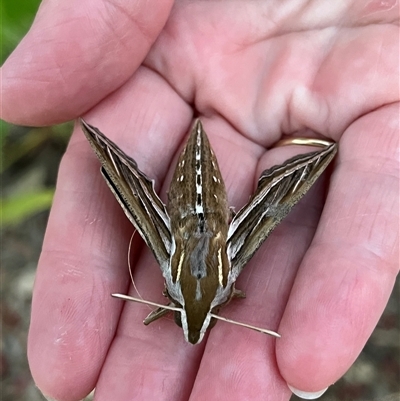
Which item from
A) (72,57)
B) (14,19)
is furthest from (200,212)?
(14,19)

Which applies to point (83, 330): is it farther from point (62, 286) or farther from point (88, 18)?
point (88, 18)

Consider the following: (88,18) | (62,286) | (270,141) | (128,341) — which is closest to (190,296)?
(128,341)

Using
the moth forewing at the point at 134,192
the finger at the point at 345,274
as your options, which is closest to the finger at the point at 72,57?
the moth forewing at the point at 134,192

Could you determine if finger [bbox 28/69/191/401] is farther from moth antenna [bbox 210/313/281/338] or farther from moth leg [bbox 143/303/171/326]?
moth antenna [bbox 210/313/281/338]

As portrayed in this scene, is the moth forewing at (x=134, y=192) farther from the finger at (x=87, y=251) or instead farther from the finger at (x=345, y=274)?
the finger at (x=345, y=274)

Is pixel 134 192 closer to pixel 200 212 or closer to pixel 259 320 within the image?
pixel 200 212

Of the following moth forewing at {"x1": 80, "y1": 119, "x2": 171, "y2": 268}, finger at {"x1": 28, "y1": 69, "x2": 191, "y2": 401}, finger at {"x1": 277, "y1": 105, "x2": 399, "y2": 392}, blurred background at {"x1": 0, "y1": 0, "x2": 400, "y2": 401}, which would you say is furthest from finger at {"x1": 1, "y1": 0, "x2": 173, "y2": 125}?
finger at {"x1": 277, "y1": 105, "x2": 399, "y2": 392}

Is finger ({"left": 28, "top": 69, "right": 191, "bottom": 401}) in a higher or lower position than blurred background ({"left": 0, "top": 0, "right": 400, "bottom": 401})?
higher
